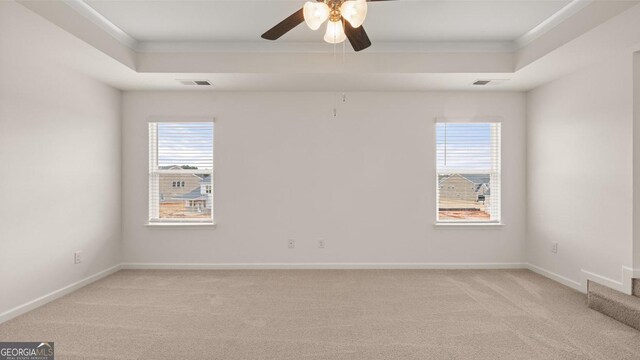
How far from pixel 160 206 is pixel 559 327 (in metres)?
4.80

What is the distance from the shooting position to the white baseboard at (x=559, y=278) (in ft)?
12.4

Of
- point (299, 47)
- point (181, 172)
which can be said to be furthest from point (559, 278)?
point (181, 172)

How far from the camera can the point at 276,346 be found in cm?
253

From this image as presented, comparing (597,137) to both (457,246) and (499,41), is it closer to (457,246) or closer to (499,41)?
(499,41)

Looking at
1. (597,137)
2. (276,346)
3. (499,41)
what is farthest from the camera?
(499,41)

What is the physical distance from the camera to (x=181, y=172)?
15.6 ft

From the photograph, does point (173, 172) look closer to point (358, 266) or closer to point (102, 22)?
point (102, 22)

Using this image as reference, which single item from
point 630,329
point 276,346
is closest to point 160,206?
point 276,346

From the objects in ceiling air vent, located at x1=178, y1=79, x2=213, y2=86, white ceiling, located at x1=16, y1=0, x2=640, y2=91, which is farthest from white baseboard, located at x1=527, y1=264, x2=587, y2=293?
ceiling air vent, located at x1=178, y1=79, x2=213, y2=86

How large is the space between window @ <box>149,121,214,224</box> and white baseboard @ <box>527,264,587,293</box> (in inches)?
177

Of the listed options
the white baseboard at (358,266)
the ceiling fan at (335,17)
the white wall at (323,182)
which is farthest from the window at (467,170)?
the ceiling fan at (335,17)

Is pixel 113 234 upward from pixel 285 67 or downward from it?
downward

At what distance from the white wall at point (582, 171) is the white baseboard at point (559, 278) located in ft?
0.13

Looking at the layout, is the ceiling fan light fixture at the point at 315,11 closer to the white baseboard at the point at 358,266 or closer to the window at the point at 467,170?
the window at the point at 467,170
